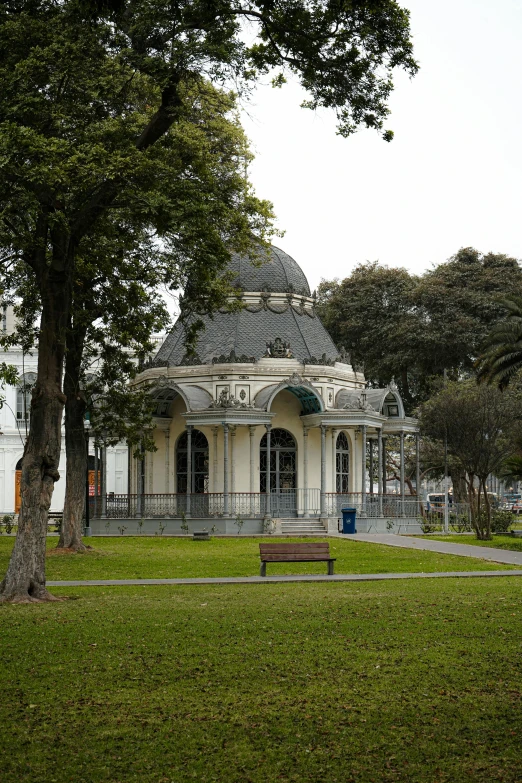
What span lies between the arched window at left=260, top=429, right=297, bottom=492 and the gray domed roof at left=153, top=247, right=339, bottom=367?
3.37m

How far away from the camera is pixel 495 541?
33.9m

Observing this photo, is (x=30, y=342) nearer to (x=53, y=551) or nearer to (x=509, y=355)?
(x=53, y=551)

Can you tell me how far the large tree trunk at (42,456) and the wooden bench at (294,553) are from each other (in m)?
4.69

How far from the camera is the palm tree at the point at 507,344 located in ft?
110

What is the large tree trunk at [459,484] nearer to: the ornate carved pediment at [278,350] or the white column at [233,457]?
the ornate carved pediment at [278,350]

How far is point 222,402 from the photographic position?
38781 millimetres

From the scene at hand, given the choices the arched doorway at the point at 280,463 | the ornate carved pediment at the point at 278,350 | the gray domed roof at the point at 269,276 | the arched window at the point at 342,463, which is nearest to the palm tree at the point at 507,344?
the ornate carved pediment at the point at 278,350

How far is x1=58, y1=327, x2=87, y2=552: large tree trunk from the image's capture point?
28.4 meters

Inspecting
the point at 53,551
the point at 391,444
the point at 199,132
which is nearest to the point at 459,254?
the point at 391,444

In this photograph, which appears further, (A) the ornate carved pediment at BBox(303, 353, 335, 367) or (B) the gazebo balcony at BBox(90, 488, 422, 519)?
(A) the ornate carved pediment at BBox(303, 353, 335, 367)

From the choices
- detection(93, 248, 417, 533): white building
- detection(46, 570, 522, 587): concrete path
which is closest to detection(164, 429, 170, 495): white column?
detection(93, 248, 417, 533): white building

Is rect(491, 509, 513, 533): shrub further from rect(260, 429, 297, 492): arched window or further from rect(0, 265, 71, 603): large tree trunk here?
rect(0, 265, 71, 603): large tree trunk

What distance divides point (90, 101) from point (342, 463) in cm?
2669

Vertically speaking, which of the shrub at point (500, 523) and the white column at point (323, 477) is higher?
the white column at point (323, 477)
